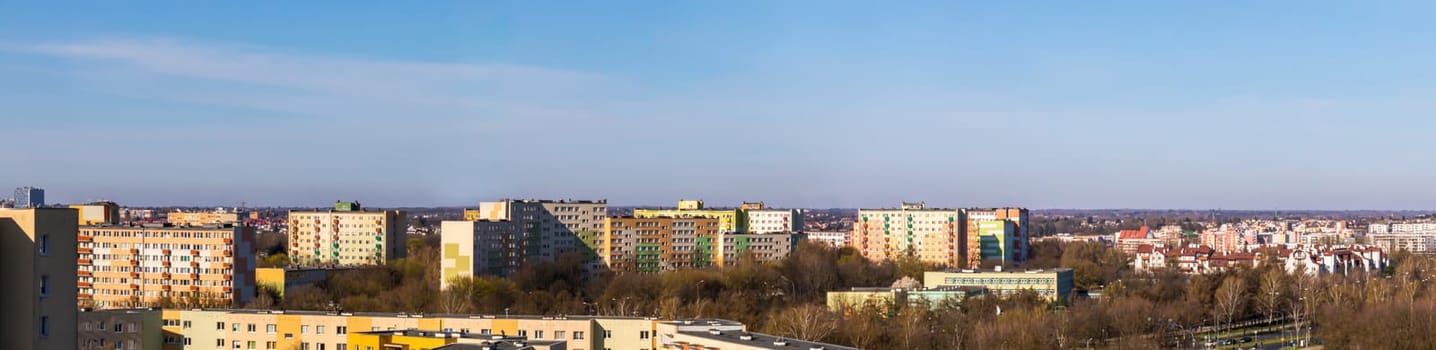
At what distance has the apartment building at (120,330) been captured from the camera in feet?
→ 78.4

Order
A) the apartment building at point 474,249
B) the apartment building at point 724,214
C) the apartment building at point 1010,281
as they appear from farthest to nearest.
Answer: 1. the apartment building at point 724,214
2. the apartment building at point 474,249
3. the apartment building at point 1010,281

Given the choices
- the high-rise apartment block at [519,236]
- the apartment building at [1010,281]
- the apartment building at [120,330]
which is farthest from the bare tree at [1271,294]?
the apartment building at [120,330]

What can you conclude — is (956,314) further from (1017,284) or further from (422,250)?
(422,250)

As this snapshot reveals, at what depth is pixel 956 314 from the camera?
3231cm

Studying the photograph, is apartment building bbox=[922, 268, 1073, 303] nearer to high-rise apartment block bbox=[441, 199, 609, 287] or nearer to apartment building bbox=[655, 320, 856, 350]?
high-rise apartment block bbox=[441, 199, 609, 287]

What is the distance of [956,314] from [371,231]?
85.8ft

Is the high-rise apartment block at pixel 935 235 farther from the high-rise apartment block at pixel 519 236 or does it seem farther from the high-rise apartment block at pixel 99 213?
the high-rise apartment block at pixel 99 213

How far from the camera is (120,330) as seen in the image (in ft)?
79.5

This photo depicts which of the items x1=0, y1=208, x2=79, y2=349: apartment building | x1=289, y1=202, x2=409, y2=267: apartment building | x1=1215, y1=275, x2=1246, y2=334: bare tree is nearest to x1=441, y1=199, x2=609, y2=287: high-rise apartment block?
x1=289, y1=202, x2=409, y2=267: apartment building

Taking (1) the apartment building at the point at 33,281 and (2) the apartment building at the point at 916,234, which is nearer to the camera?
(1) the apartment building at the point at 33,281

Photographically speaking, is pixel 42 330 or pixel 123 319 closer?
pixel 42 330

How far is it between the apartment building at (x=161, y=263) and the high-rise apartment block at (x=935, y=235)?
1067 inches

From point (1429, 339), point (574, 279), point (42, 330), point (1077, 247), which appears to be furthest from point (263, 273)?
point (1077, 247)

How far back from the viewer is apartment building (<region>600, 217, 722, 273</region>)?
1996 inches
